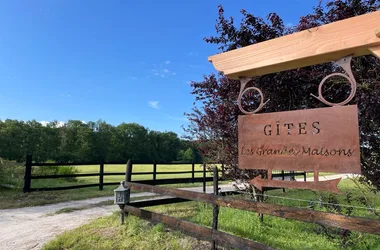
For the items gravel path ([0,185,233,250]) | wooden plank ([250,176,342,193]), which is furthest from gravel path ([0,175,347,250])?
wooden plank ([250,176,342,193])

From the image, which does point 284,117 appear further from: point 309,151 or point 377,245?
point 377,245

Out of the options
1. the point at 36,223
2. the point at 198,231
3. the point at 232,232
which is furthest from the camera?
the point at 36,223

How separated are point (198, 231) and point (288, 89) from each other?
2615 millimetres

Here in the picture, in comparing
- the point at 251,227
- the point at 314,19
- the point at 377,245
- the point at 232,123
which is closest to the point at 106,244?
the point at 251,227

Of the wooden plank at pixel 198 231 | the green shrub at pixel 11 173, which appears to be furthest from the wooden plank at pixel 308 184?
the green shrub at pixel 11 173

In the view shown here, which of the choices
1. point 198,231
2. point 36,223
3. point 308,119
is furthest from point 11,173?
point 308,119

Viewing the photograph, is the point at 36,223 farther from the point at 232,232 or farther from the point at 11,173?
the point at 11,173

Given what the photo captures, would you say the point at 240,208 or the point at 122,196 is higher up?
the point at 240,208

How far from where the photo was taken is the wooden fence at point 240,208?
2441mm

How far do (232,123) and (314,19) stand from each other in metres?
2.24

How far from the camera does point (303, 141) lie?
2434 mm

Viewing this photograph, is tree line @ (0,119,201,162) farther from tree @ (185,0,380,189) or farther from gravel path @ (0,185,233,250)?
tree @ (185,0,380,189)

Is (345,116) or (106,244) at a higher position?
(345,116)

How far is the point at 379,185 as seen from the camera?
364 centimetres
